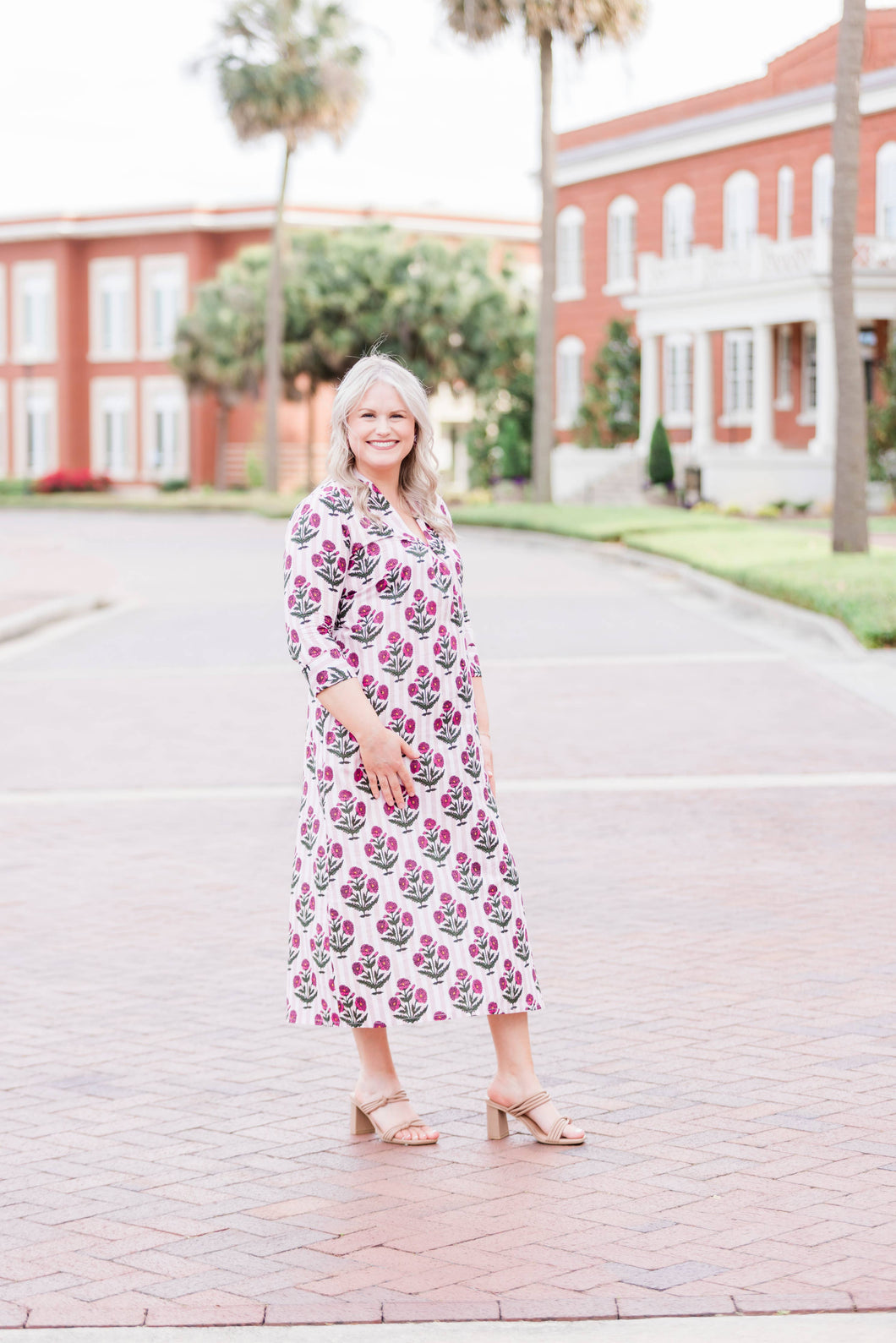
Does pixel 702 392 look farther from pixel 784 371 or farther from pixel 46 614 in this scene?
pixel 46 614

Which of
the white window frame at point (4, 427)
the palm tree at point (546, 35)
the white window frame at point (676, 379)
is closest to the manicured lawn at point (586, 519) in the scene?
the palm tree at point (546, 35)

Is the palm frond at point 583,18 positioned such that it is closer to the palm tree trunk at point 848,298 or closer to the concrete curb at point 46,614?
the palm tree trunk at point 848,298

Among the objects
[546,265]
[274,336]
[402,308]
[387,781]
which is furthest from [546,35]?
[387,781]

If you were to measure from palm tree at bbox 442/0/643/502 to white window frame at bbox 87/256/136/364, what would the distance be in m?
26.5

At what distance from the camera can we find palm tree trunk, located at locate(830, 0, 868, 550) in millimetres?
22047

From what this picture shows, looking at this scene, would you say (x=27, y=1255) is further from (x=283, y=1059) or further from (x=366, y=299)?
(x=366, y=299)

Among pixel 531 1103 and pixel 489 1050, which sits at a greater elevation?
pixel 531 1103

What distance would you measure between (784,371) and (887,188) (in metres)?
4.25

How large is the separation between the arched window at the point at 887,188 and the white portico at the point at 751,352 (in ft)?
5.17

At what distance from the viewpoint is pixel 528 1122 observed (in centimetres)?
479

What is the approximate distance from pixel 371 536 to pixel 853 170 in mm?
19008

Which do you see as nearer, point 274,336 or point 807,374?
point 807,374

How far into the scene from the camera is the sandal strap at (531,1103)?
4746mm

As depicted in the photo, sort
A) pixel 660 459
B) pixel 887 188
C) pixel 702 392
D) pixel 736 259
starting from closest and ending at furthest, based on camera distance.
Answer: pixel 887 188, pixel 660 459, pixel 736 259, pixel 702 392
